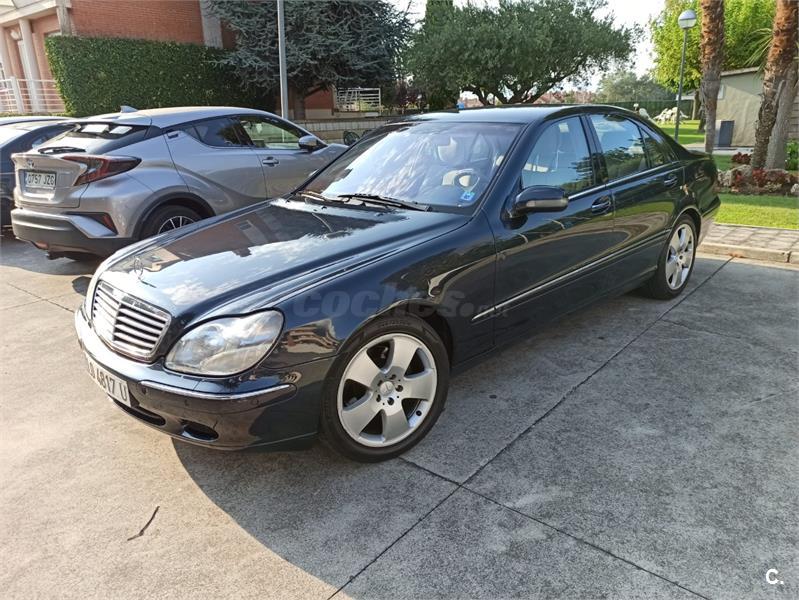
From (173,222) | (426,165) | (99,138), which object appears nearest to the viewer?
(426,165)

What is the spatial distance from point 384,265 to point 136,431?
1.67m

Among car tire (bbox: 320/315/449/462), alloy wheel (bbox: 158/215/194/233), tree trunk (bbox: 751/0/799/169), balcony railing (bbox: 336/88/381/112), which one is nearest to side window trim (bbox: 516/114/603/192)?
car tire (bbox: 320/315/449/462)

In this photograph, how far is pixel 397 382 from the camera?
2.79 metres

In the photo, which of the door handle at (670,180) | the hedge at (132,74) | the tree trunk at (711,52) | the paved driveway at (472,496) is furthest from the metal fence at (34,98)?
the door handle at (670,180)

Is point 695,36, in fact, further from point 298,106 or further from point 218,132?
point 218,132

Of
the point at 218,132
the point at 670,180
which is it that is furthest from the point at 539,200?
the point at 218,132

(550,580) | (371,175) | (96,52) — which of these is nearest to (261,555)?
(550,580)

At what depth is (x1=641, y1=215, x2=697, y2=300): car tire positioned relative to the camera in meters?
4.69

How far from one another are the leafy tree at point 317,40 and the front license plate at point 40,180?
13.8 m

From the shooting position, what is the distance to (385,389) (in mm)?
2748

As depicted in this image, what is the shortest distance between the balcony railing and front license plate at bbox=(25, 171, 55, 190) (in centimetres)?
1940

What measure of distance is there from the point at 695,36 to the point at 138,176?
35.5m

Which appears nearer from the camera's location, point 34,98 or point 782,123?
point 782,123

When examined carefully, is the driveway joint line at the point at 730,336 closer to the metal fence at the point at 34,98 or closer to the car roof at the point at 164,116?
the car roof at the point at 164,116
